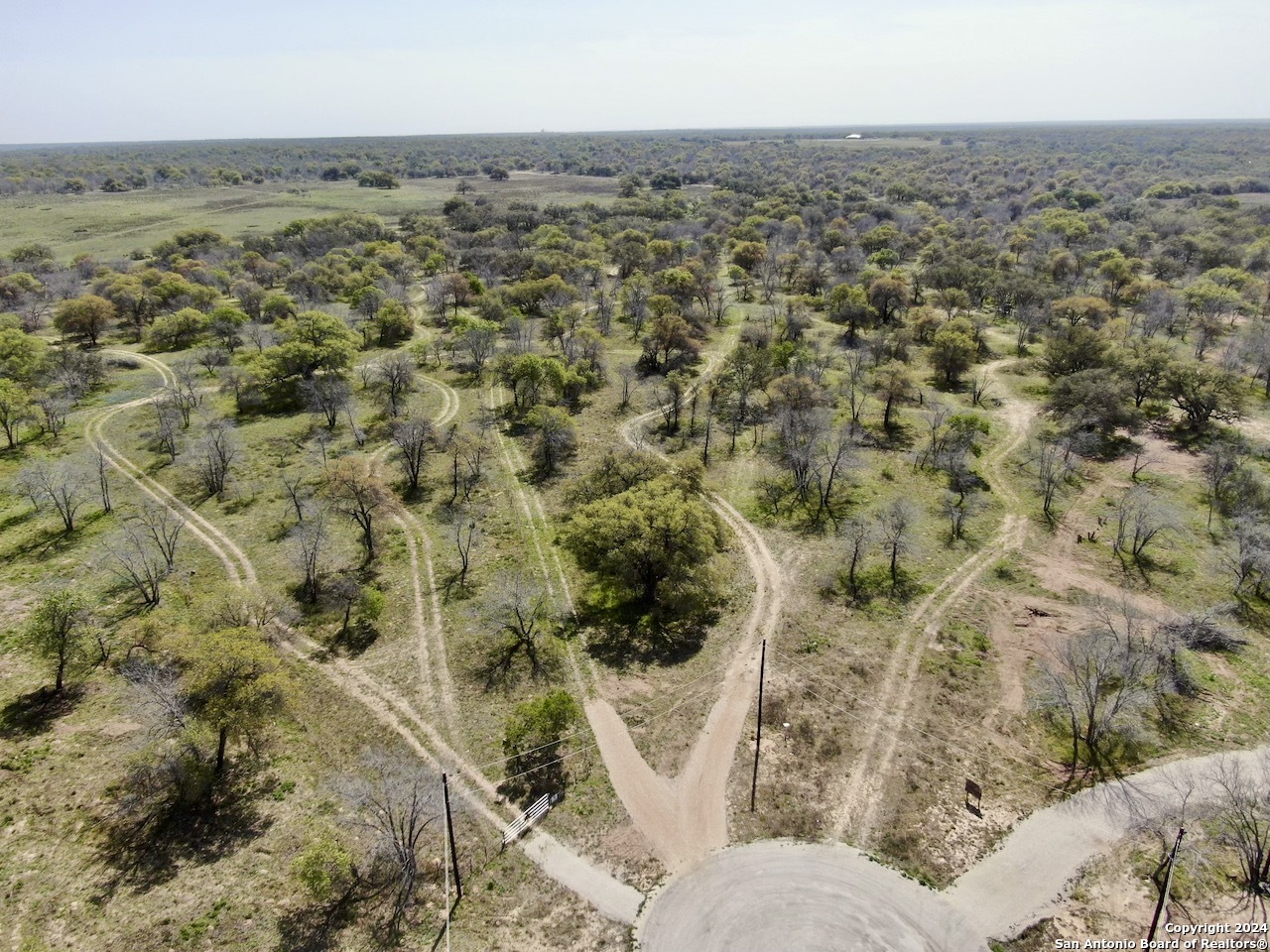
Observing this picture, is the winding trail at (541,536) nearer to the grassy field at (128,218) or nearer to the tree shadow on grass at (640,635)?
the tree shadow on grass at (640,635)

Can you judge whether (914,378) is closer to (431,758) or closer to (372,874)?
(431,758)

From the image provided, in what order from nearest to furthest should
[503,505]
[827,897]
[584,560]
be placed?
1. [827,897]
2. [584,560]
3. [503,505]

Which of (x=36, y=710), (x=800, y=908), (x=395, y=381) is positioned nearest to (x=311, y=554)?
(x=36, y=710)

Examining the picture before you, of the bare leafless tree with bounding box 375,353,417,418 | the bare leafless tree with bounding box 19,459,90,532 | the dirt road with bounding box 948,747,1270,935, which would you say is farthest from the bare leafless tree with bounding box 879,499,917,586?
the bare leafless tree with bounding box 19,459,90,532

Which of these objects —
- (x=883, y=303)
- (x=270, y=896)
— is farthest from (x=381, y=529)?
(x=883, y=303)

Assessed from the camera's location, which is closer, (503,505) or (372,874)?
(372,874)

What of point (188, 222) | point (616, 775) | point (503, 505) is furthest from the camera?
point (188, 222)

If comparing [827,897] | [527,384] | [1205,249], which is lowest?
[827,897]
